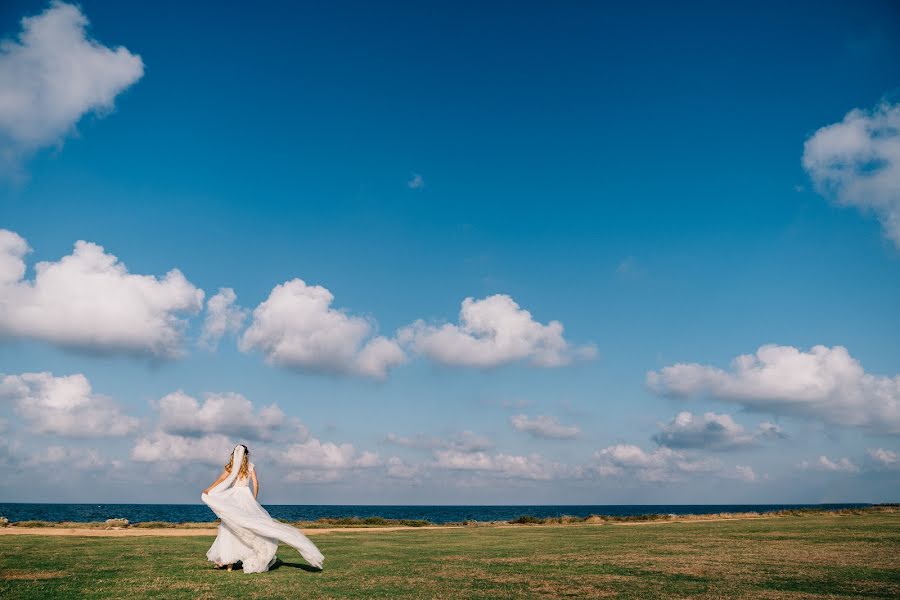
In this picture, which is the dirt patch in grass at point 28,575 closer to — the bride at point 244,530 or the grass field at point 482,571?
the grass field at point 482,571

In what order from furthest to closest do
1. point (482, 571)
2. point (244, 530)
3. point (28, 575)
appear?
point (482, 571), point (244, 530), point (28, 575)

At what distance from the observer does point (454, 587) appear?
14203mm

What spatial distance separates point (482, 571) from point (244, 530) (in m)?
6.86

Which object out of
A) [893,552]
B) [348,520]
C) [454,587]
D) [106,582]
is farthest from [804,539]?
[348,520]

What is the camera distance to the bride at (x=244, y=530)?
16.1 m

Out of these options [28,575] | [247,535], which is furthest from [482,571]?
[28,575]

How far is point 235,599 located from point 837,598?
12599 millimetres

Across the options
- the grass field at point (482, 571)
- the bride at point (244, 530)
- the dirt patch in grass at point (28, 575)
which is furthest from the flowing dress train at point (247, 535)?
the dirt patch in grass at point (28, 575)

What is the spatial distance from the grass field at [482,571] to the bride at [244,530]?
0.51 metres

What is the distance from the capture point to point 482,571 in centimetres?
1738

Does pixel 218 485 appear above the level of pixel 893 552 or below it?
above

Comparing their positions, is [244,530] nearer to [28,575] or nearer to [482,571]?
[28,575]

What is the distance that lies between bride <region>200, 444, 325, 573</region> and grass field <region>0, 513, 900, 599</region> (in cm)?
51

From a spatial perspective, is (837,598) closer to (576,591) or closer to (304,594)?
(576,591)
